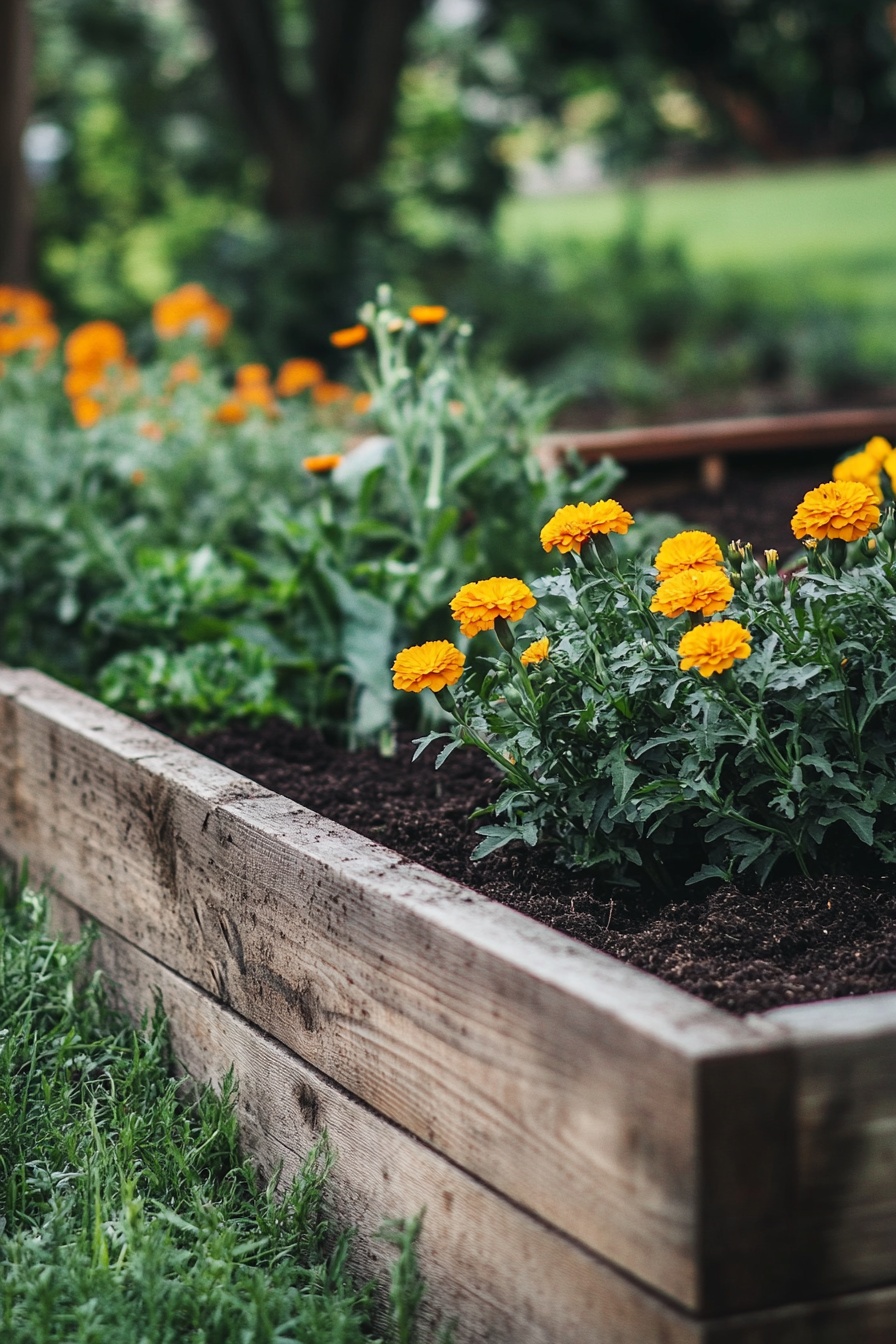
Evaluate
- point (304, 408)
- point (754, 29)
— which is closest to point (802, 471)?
point (304, 408)

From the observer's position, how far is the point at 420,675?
1.79 meters

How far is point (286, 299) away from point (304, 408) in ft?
12.1

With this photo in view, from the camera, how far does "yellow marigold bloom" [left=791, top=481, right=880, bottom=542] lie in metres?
1.76

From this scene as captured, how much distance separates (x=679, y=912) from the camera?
1.86 m

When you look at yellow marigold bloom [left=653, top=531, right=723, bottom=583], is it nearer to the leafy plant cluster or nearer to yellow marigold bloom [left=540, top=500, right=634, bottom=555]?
yellow marigold bloom [left=540, top=500, right=634, bottom=555]

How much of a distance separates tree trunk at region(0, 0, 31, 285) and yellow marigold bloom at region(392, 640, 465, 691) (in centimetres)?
605

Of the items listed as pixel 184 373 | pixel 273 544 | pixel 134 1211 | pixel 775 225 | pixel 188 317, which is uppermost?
pixel 188 317

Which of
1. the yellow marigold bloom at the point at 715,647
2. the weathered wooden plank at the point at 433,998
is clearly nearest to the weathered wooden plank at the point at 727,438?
the weathered wooden plank at the point at 433,998

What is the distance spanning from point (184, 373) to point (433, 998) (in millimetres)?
3366

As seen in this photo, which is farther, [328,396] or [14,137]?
[14,137]

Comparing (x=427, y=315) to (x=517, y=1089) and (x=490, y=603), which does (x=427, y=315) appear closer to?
(x=490, y=603)

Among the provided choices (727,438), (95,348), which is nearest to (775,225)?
(727,438)

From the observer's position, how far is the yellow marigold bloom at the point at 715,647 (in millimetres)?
1596

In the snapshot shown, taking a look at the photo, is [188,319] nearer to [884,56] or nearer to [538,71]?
[538,71]
